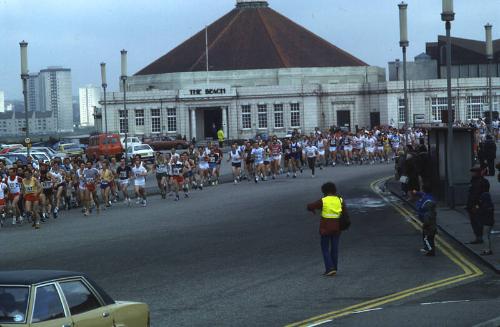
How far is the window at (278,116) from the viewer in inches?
3848

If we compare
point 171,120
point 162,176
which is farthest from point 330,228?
point 171,120

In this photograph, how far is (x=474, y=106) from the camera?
95.3m

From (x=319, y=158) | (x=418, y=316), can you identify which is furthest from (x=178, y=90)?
(x=418, y=316)

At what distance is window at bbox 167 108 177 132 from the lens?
9912 cm

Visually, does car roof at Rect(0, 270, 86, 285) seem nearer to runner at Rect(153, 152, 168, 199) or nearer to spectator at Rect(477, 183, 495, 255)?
spectator at Rect(477, 183, 495, 255)

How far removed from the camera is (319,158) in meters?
52.7

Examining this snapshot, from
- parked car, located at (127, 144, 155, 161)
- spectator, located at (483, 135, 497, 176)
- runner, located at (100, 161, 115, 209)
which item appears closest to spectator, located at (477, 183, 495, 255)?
runner, located at (100, 161, 115, 209)

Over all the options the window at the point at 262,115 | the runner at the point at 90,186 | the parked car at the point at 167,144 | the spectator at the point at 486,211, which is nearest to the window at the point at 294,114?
the window at the point at 262,115

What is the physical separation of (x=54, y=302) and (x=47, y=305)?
4.4 inches

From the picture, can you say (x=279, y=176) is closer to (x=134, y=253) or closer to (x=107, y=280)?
(x=134, y=253)

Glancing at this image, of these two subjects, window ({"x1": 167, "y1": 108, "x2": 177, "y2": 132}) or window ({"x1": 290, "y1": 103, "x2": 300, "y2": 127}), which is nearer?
window ({"x1": 290, "y1": 103, "x2": 300, "y2": 127})

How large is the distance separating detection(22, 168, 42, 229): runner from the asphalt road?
0.49 meters

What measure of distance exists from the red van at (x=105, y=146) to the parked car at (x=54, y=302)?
59.0m

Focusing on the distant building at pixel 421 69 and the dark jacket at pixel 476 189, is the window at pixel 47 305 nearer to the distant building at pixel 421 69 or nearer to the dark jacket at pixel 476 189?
the dark jacket at pixel 476 189
